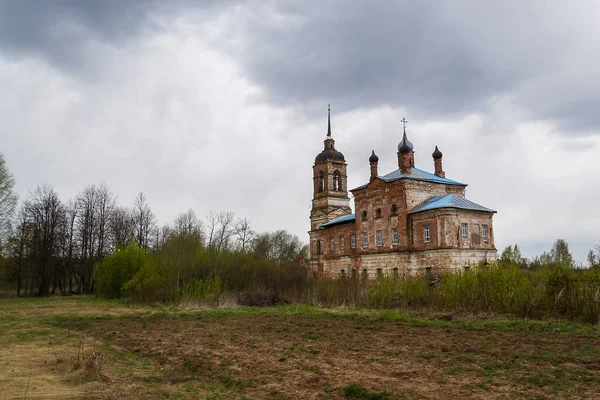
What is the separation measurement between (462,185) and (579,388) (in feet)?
109

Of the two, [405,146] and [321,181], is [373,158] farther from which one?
[321,181]

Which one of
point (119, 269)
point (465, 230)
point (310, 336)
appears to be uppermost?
point (465, 230)

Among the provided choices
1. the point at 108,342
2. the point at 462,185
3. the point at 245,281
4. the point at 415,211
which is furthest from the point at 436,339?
Answer: the point at 462,185

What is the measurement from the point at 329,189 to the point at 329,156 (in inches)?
138

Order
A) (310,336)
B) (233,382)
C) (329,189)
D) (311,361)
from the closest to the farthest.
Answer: (233,382) → (311,361) → (310,336) → (329,189)

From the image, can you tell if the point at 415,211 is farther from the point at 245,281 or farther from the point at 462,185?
the point at 245,281

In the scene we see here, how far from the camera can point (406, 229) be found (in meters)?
34.8

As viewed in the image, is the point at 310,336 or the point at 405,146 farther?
the point at 405,146

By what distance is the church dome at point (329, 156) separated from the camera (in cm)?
4931

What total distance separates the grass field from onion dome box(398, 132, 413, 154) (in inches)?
988

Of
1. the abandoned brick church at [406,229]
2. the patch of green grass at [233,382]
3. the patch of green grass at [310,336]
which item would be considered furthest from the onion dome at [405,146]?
the patch of green grass at [233,382]

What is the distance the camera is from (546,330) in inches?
462

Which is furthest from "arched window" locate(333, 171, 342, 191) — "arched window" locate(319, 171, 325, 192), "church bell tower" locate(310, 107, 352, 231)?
"arched window" locate(319, 171, 325, 192)

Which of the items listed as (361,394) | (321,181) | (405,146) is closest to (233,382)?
(361,394)
